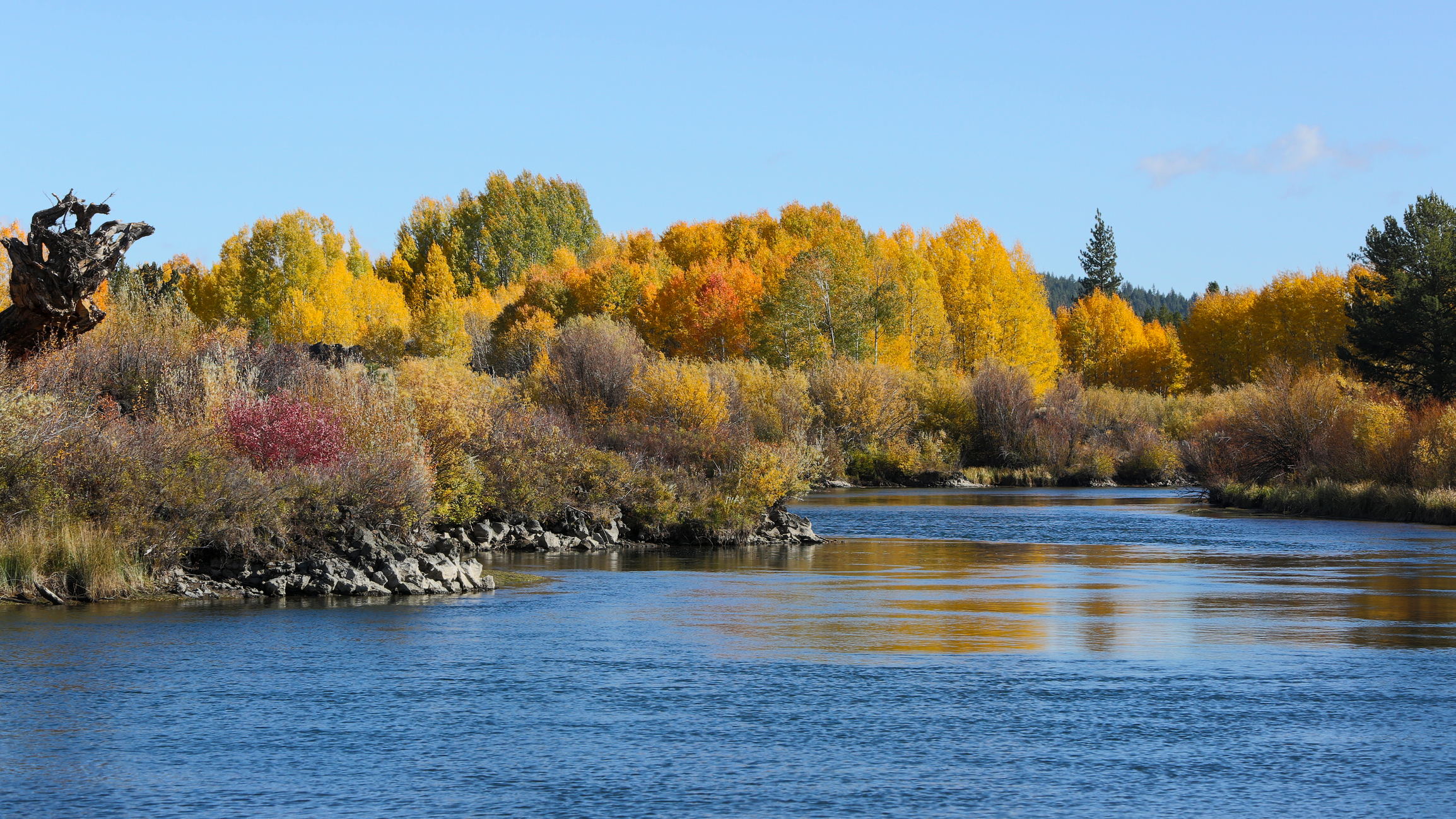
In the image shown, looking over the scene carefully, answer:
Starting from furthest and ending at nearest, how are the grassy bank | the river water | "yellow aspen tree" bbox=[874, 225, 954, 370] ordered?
1. "yellow aspen tree" bbox=[874, 225, 954, 370]
2. the grassy bank
3. the river water

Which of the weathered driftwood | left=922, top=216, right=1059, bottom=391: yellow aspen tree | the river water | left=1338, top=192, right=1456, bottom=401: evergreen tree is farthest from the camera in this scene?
left=922, top=216, right=1059, bottom=391: yellow aspen tree

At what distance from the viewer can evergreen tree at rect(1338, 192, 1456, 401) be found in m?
53.2

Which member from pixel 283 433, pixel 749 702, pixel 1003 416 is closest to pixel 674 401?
pixel 283 433

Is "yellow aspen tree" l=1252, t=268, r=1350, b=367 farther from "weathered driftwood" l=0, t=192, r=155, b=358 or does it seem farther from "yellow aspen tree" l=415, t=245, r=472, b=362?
"weathered driftwood" l=0, t=192, r=155, b=358

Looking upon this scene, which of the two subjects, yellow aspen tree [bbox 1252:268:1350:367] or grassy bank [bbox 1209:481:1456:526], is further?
yellow aspen tree [bbox 1252:268:1350:367]

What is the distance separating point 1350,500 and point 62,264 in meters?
41.9

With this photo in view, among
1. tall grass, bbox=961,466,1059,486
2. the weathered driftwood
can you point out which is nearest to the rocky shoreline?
the weathered driftwood

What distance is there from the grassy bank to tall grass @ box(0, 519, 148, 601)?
39.5 metres

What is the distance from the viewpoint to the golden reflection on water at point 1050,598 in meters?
19.5

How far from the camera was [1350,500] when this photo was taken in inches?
1885

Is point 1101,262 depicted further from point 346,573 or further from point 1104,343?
point 346,573

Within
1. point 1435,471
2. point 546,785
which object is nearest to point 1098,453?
point 1435,471

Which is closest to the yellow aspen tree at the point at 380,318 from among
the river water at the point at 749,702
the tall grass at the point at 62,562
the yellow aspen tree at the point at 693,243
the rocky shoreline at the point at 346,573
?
the yellow aspen tree at the point at 693,243

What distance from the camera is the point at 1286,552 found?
34.7 meters
